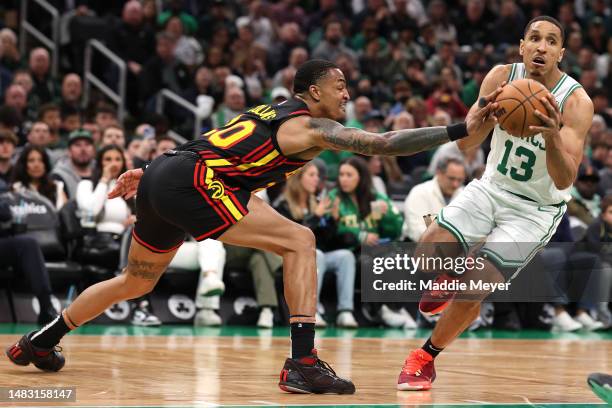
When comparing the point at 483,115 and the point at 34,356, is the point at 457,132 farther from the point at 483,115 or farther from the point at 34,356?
the point at 34,356

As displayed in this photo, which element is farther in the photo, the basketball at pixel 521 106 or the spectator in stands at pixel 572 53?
the spectator in stands at pixel 572 53

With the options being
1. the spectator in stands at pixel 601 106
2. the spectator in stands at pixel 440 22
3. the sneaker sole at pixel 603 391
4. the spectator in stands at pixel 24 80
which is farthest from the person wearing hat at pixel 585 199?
the sneaker sole at pixel 603 391

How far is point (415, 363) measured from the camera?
637 cm

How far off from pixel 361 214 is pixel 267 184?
546cm

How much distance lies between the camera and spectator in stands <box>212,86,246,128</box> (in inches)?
570

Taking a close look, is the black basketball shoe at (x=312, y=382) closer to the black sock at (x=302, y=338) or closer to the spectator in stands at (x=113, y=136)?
the black sock at (x=302, y=338)

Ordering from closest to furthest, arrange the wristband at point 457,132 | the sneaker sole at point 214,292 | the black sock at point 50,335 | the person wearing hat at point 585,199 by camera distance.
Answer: the wristband at point 457,132
the black sock at point 50,335
the sneaker sole at point 214,292
the person wearing hat at point 585,199

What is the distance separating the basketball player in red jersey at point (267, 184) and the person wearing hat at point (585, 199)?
7.12m

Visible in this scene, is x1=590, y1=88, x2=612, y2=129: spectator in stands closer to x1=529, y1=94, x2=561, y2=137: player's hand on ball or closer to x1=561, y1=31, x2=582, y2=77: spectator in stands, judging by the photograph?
x1=561, y1=31, x2=582, y2=77: spectator in stands

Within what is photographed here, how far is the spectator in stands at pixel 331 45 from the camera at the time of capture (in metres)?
17.2

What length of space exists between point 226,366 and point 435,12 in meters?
12.7

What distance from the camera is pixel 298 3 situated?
1914 cm

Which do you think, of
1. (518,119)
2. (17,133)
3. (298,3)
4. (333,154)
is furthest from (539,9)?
(518,119)

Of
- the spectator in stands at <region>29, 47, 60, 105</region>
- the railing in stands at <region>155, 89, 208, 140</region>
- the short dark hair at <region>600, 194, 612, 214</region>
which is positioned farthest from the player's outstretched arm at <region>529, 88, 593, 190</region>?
the spectator in stands at <region>29, 47, 60, 105</region>
